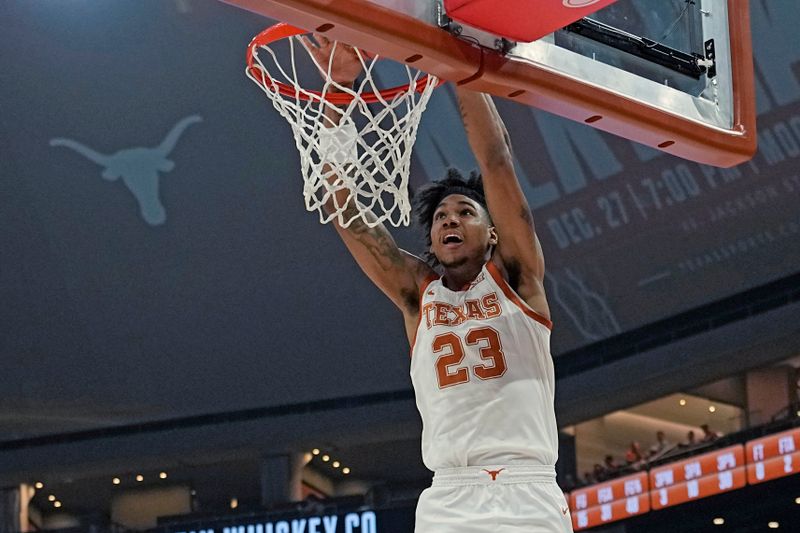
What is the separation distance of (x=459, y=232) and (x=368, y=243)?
41 centimetres

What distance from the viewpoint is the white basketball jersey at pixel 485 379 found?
12.3 feet

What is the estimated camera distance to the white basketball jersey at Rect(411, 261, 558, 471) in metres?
3.76

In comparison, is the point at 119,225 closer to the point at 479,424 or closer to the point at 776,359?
the point at 776,359

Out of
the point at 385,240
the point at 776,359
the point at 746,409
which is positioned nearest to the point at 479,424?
the point at 385,240

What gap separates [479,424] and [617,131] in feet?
3.31

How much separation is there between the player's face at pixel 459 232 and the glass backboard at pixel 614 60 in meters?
0.43

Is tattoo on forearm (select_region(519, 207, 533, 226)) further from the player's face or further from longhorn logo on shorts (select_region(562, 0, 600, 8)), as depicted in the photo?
longhorn logo on shorts (select_region(562, 0, 600, 8))

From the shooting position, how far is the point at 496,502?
3.70m

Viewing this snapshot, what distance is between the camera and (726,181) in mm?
15781

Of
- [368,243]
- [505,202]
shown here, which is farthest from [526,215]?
[368,243]

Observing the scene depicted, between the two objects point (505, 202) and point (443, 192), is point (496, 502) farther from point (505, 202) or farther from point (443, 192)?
point (443, 192)

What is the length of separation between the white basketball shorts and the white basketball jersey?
4 centimetres

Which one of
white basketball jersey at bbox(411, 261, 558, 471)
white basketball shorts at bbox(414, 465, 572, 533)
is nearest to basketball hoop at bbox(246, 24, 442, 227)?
white basketball jersey at bbox(411, 261, 558, 471)

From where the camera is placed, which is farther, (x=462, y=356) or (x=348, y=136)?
(x=348, y=136)
